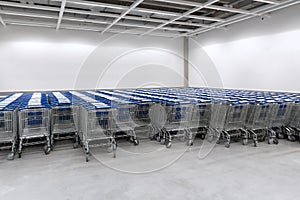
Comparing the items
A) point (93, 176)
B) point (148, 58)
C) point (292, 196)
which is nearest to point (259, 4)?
point (148, 58)

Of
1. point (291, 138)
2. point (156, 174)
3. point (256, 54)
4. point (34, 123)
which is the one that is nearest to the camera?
point (156, 174)

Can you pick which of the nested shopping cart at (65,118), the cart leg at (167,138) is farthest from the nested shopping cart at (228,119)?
the nested shopping cart at (65,118)

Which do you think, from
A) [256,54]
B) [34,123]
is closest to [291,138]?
[256,54]

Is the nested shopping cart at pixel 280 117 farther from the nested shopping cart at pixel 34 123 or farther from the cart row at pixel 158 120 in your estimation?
the nested shopping cart at pixel 34 123

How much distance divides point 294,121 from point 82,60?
334 inches

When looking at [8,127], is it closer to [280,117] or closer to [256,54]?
[280,117]

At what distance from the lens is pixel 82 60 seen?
10.0m

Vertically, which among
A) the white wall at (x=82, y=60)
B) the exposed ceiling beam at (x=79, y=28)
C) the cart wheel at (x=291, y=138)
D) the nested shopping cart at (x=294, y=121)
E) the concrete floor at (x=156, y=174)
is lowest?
the concrete floor at (x=156, y=174)

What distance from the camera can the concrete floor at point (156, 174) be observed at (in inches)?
95.7

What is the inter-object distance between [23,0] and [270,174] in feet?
26.1

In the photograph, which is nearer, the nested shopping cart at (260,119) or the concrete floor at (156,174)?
the concrete floor at (156,174)

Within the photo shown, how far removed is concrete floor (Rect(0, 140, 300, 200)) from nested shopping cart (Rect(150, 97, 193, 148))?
359mm

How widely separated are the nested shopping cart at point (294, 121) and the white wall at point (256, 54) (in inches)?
98.0

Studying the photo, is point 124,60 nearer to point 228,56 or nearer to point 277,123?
point 228,56
